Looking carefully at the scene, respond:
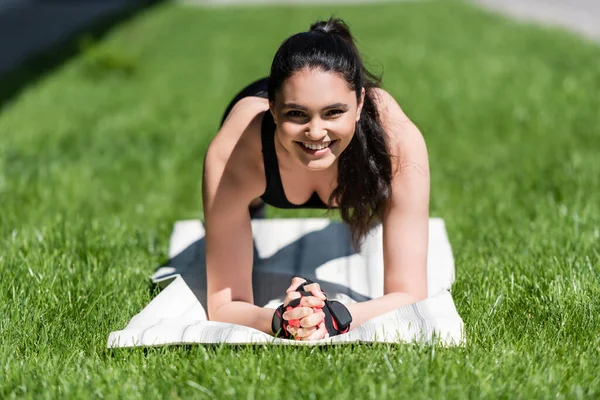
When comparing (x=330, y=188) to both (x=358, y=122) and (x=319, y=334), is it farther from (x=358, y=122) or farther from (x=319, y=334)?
(x=319, y=334)

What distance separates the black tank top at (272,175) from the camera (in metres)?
3.06

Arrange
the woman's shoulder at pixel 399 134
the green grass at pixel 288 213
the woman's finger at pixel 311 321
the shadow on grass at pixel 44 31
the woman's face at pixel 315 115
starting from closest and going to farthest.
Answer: the green grass at pixel 288 213
the woman's face at pixel 315 115
the woman's finger at pixel 311 321
the woman's shoulder at pixel 399 134
the shadow on grass at pixel 44 31

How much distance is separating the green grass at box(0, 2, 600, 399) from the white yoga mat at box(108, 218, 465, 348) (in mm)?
71

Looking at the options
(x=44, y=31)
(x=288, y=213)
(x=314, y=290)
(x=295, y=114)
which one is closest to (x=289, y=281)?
(x=314, y=290)

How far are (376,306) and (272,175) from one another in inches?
23.8

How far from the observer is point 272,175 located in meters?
3.15

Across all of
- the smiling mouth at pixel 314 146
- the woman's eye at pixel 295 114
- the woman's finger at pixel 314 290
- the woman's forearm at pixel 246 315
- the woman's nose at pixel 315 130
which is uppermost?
the woman's eye at pixel 295 114

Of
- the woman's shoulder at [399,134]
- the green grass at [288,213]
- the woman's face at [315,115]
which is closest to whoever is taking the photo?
the green grass at [288,213]

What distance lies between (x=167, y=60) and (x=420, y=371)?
7.20 m

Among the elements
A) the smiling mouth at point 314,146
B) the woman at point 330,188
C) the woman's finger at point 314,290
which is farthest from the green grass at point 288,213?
the smiling mouth at point 314,146

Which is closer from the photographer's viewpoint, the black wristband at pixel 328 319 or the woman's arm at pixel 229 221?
the black wristband at pixel 328 319

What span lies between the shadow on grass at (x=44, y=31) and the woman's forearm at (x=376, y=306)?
5602 millimetres

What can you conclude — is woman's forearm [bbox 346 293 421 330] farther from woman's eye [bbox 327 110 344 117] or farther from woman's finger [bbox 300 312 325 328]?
woman's eye [bbox 327 110 344 117]

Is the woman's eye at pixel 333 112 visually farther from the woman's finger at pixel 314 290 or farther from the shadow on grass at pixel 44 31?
the shadow on grass at pixel 44 31
